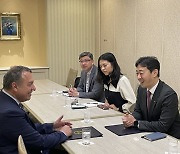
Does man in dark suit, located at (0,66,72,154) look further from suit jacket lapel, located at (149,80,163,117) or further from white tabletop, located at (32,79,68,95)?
white tabletop, located at (32,79,68,95)

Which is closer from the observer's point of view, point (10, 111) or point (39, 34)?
point (10, 111)

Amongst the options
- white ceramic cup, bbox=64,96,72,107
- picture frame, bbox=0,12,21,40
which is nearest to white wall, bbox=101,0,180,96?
white ceramic cup, bbox=64,96,72,107

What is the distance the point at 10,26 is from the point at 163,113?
5.18 metres

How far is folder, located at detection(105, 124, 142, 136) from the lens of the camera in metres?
2.54

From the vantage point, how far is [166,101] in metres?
2.65

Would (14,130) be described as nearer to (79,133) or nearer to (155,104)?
(79,133)

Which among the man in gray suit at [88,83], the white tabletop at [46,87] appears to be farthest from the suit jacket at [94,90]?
the white tabletop at [46,87]

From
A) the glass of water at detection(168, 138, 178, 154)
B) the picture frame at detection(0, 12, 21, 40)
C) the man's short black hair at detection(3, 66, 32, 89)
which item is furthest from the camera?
the picture frame at detection(0, 12, 21, 40)

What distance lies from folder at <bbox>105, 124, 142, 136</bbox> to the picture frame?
4.88 metres

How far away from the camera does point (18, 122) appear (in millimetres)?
2162

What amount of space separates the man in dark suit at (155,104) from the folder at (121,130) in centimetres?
4

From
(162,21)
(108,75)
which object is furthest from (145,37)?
(108,75)

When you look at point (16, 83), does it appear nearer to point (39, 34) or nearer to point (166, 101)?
point (166, 101)

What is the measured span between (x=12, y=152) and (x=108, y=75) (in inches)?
81.1
